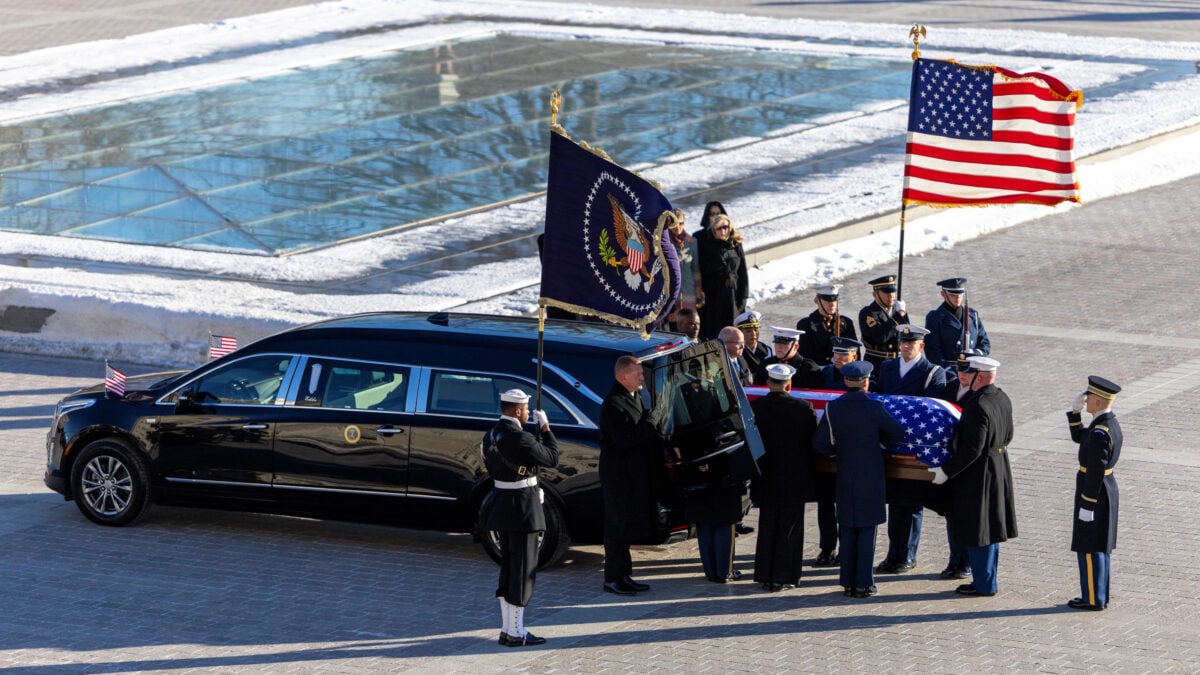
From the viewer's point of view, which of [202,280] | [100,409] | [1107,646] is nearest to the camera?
[1107,646]

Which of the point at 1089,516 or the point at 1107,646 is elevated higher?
the point at 1089,516

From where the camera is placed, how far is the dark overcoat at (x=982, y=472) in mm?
11289

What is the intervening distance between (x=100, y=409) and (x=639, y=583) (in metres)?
4.14

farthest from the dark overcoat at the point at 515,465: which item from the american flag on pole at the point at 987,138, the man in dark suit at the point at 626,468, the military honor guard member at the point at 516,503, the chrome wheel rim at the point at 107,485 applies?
the american flag on pole at the point at 987,138

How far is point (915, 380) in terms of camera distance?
40.8ft

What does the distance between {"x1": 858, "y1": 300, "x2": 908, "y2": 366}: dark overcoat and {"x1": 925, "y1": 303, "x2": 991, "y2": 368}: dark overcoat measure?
258mm

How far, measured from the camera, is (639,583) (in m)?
11.8

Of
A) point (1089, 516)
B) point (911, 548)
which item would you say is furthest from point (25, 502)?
point (1089, 516)

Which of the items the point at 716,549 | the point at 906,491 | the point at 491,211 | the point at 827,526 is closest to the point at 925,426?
the point at 906,491

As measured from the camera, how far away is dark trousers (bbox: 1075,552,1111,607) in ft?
36.3

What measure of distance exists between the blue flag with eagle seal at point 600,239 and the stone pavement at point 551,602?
6.39 ft

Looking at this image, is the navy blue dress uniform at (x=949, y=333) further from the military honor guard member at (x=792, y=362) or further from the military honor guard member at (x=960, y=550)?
the military honor guard member at (x=960, y=550)

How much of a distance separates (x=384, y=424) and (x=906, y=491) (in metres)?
3.50

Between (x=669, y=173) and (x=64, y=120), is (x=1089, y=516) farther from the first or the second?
(x=64, y=120)
